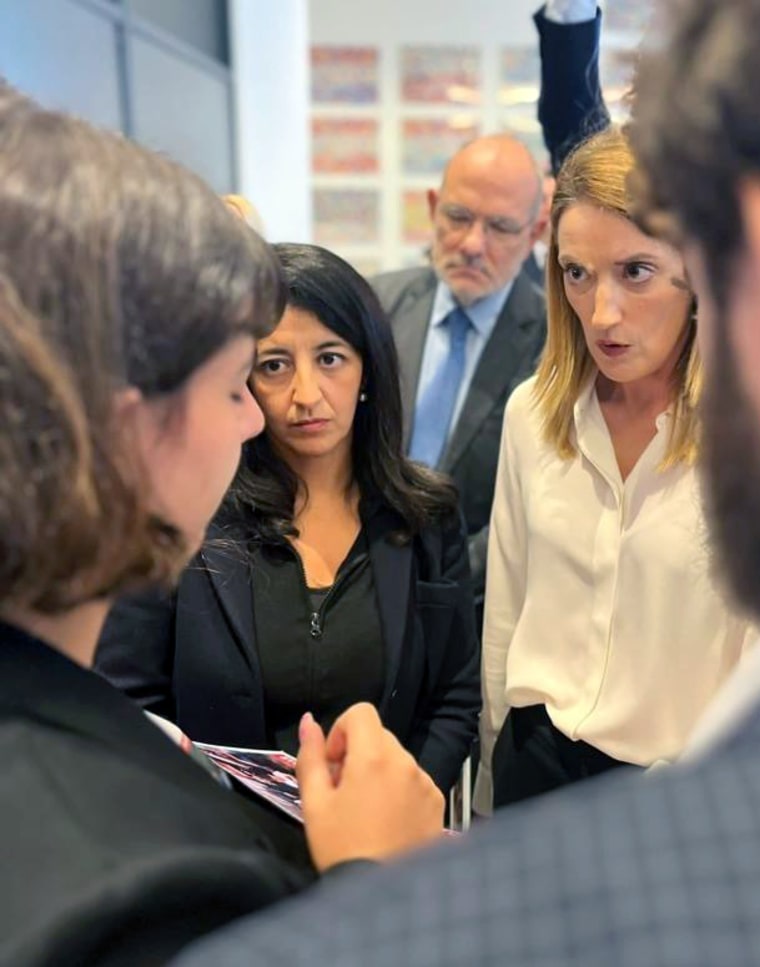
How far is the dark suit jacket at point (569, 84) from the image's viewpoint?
151cm

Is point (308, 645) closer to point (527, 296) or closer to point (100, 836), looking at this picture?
point (100, 836)

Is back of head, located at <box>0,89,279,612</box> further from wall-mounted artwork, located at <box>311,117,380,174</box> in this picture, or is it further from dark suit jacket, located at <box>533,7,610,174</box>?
wall-mounted artwork, located at <box>311,117,380,174</box>

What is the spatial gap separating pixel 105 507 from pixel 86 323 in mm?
102

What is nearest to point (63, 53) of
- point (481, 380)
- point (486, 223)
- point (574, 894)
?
point (486, 223)

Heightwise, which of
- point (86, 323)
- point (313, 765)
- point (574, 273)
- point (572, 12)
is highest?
point (572, 12)

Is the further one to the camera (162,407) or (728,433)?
(162,407)

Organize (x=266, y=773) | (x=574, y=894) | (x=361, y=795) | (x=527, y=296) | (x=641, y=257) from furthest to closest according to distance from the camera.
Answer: (x=527, y=296), (x=641, y=257), (x=266, y=773), (x=361, y=795), (x=574, y=894)

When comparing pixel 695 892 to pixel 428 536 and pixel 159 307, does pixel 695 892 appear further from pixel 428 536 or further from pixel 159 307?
pixel 428 536

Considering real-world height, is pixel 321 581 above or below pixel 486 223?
below

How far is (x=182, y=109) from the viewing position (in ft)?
12.1

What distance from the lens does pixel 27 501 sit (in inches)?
19.3

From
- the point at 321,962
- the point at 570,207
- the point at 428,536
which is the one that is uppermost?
the point at 570,207

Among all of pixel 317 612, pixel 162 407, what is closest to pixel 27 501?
pixel 162 407

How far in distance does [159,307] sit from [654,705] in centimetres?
86
